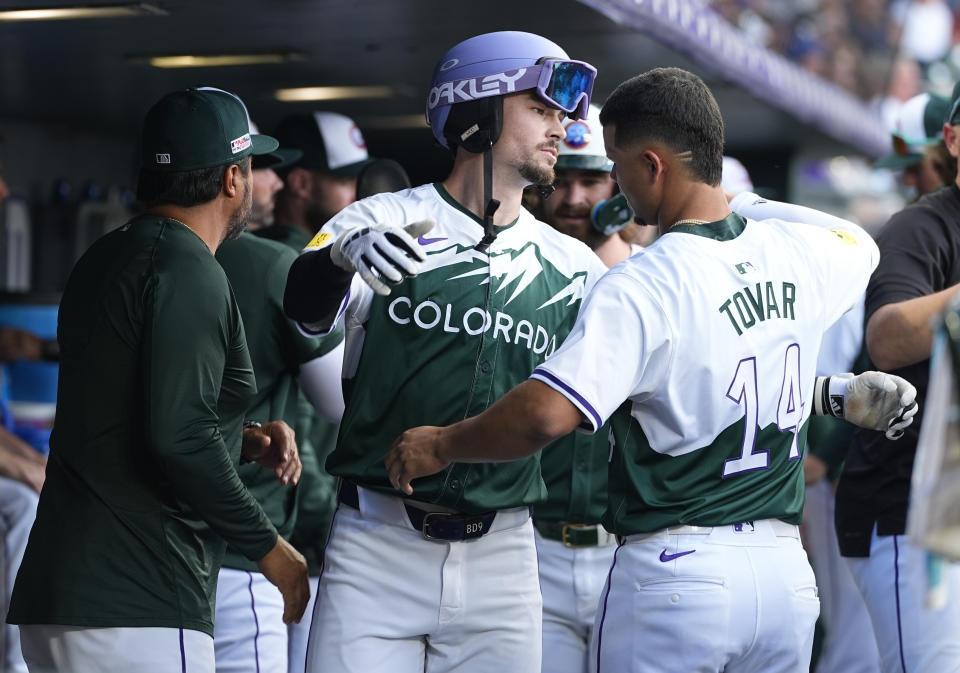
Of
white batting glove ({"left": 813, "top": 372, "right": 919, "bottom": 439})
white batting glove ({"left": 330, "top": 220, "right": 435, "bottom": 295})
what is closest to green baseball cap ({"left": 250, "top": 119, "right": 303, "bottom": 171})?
white batting glove ({"left": 330, "top": 220, "right": 435, "bottom": 295})

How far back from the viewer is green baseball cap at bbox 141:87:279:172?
3.20 meters

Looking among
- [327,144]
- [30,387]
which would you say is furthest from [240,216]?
[30,387]

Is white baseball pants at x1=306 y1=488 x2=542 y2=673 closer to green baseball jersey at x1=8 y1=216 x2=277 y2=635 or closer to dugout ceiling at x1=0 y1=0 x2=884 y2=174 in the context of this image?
green baseball jersey at x1=8 y1=216 x2=277 y2=635

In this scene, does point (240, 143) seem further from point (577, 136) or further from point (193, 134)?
point (577, 136)

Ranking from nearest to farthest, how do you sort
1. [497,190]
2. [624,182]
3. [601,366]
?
[601,366] < [624,182] < [497,190]

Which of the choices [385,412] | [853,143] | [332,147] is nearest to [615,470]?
[385,412]

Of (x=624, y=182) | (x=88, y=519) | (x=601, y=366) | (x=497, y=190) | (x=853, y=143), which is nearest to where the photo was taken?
(x=601, y=366)

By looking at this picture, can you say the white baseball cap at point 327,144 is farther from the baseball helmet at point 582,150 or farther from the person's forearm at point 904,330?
the person's forearm at point 904,330

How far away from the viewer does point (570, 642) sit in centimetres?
396

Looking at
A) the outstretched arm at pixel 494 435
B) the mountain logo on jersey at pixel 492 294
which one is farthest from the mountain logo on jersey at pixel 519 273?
the outstretched arm at pixel 494 435

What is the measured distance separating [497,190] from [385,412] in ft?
2.15

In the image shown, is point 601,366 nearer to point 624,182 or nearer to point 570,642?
point 624,182

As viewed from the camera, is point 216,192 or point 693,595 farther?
point 216,192

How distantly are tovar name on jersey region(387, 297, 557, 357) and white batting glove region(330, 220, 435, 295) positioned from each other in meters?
0.40
